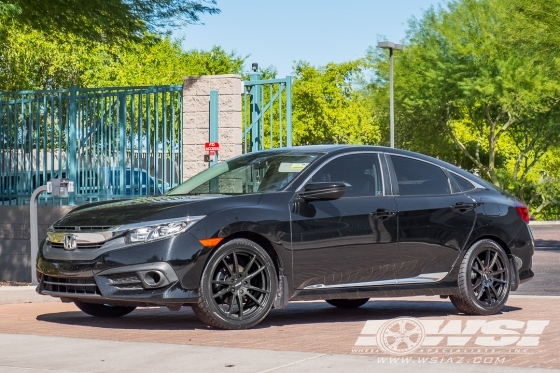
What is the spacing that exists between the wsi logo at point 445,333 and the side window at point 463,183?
1431 millimetres

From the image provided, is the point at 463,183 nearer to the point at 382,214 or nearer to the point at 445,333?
the point at 382,214

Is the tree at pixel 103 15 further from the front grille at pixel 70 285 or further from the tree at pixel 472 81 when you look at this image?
the tree at pixel 472 81

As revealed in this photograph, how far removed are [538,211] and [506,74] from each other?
49.8ft

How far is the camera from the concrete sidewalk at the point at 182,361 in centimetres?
737

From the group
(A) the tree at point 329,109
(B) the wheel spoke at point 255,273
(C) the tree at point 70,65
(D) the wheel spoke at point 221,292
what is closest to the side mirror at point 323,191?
(B) the wheel spoke at point 255,273

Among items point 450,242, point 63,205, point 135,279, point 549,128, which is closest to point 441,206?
point 450,242

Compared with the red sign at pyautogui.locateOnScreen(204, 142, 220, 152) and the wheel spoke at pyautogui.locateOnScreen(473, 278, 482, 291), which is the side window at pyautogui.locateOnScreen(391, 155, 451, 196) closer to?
the wheel spoke at pyautogui.locateOnScreen(473, 278, 482, 291)

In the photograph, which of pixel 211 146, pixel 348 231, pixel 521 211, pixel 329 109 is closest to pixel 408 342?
pixel 348 231

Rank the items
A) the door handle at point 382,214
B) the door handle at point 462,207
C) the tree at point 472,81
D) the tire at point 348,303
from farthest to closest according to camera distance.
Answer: the tree at point 472,81, the tire at point 348,303, the door handle at point 462,207, the door handle at point 382,214

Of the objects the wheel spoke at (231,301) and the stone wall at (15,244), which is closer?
the wheel spoke at (231,301)

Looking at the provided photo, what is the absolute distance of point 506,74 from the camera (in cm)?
4791

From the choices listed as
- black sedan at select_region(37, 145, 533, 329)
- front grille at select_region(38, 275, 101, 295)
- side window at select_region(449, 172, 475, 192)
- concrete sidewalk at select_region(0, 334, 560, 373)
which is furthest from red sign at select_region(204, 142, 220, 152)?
concrete sidewalk at select_region(0, 334, 560, 373)

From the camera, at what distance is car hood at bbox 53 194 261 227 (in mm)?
9406

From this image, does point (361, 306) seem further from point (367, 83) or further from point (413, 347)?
point (367, 83)
